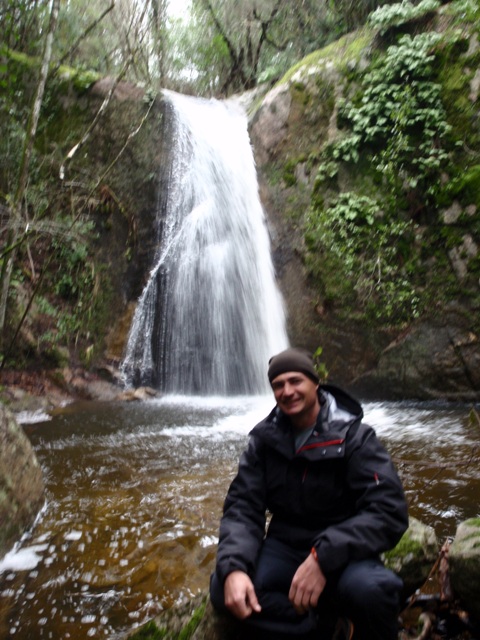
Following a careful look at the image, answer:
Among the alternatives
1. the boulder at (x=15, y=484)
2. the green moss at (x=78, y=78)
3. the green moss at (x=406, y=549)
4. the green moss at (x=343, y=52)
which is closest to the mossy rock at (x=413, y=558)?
the green moss at (x=406, y=549)

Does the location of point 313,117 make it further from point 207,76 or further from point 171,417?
point 207,76

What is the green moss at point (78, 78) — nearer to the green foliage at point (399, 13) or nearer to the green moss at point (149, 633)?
the green foliage at point (399, 13)

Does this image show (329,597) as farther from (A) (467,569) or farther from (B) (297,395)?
(B) (297,395)

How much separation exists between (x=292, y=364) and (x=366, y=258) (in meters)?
5.82

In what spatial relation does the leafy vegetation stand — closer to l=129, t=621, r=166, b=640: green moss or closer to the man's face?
the man's face

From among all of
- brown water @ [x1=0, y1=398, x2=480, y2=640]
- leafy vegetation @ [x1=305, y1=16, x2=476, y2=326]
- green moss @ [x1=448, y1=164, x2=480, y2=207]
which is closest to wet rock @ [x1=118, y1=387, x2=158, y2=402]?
brown water @ [x1=0, y1=398, x2=480, y2=640]

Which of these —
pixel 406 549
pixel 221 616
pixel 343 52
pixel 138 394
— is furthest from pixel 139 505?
pixel 343 52

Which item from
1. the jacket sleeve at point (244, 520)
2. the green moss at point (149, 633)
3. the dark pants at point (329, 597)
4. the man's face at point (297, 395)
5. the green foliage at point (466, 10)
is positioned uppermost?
the green foliage at point (466, 10)

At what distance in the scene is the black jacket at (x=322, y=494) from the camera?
172cm

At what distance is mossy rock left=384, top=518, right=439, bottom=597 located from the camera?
7.09ft

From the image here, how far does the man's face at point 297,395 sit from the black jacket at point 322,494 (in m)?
0.06

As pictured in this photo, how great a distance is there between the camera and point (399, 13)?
26.0ft

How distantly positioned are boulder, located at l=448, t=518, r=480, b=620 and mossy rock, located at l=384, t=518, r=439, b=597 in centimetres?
14

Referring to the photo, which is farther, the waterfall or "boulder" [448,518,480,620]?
the waterfall
